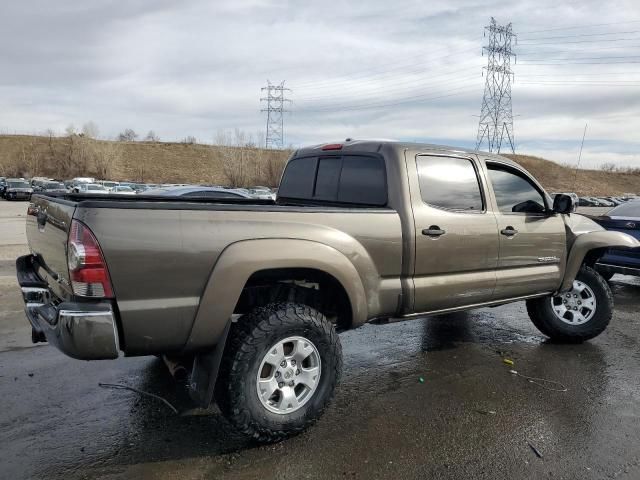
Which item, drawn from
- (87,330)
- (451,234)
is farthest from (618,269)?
(87,330)

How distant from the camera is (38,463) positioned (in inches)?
121

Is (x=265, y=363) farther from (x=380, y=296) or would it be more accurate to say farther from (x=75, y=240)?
(x=75, y=240)

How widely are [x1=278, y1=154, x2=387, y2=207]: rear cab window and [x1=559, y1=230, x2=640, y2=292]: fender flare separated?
237 centimetres

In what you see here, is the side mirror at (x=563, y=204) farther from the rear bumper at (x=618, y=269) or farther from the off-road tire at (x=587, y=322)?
the rear bumper at (x=618, y=269)

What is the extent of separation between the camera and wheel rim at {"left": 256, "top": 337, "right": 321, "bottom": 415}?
331cm

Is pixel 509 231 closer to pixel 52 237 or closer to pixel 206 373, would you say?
pixel 206 373

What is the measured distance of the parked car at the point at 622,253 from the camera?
298 inches

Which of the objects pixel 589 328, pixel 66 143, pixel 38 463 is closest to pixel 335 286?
pixel 38 463

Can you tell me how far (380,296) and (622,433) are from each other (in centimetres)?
192

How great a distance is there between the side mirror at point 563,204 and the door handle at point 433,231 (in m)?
1.64

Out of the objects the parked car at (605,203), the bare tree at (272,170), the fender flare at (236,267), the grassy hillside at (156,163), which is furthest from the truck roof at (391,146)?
the grassy hillside at (156,163)

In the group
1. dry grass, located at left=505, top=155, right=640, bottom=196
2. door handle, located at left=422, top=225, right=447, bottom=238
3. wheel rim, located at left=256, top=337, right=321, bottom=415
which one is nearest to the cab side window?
door handle, located at left=422, top=225, right=447, bottom=238

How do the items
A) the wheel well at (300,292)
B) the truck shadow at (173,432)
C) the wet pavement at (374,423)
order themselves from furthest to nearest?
the wheel well at (300,292) < the truck shadow at (173,432) < the wet pavement at (374,423)

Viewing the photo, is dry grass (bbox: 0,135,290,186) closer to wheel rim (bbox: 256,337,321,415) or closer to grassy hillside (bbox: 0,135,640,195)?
grassy hillside (bbox: 0,135,640,195)
